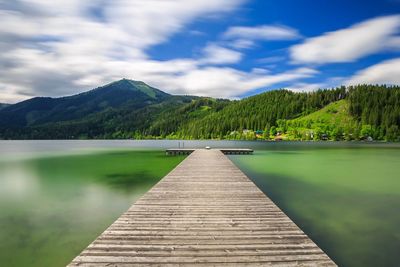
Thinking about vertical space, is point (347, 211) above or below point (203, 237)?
below

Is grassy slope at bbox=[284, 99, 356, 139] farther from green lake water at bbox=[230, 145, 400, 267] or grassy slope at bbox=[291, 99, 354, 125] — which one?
green lake water at bbox=[230, 145, 400, 267]

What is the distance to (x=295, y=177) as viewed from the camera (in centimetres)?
2875

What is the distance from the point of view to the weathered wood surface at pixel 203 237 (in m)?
6.66

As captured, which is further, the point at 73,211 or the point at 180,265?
the point at 73,211

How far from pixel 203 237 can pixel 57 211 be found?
40.1ft

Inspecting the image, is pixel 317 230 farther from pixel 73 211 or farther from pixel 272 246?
pixel 73 211

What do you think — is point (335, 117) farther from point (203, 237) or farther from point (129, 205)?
point (203, 237)

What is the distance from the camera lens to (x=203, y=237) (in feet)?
26.5

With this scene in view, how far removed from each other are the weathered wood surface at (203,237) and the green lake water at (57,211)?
3350mm

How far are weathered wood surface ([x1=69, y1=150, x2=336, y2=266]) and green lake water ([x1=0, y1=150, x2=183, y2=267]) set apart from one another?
3.35 metres

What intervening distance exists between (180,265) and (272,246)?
2579 millimetres

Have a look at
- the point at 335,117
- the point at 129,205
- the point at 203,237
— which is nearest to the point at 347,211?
the point at 203,237

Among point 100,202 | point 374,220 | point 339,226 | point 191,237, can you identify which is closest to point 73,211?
point 100,202

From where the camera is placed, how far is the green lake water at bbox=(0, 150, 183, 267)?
10719mm
